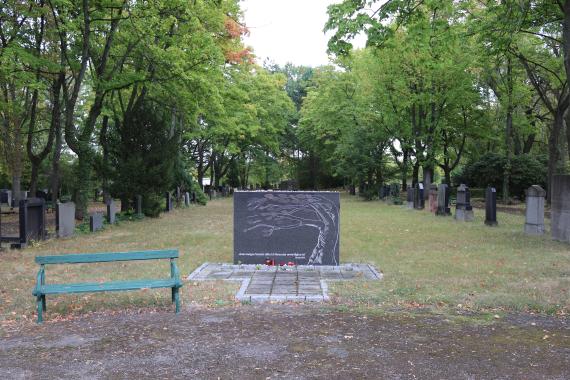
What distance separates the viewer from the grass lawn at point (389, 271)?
22.2 feet

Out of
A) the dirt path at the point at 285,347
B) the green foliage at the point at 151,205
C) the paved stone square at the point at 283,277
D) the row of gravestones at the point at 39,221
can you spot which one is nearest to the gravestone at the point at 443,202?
the green foliage at the point at 151,205

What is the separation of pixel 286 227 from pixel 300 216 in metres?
0.33

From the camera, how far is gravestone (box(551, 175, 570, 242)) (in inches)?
513

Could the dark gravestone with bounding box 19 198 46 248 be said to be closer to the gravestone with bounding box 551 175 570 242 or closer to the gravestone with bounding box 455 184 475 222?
the gravestone with bounding box 551 175 570 242

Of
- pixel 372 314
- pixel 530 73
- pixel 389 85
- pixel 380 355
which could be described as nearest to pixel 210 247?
pixel 372 314

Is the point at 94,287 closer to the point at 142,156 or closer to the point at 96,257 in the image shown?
the point at 96,257

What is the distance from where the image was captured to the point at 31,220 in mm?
13648

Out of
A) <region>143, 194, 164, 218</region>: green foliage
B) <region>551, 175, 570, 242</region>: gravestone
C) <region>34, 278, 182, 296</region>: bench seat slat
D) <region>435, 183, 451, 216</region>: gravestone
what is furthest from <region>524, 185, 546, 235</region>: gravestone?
<region>143, 194, 164, 218</region>: green foliage

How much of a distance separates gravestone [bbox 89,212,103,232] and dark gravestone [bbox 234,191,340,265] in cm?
869

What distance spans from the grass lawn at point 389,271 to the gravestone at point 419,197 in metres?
10.4

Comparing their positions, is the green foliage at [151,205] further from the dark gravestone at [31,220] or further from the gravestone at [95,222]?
the dark gravestone at [31,220]

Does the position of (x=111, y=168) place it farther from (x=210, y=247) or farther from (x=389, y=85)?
(x=389, y=85)

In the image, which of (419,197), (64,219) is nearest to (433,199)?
(419,197)

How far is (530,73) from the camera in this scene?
84.4 ft
